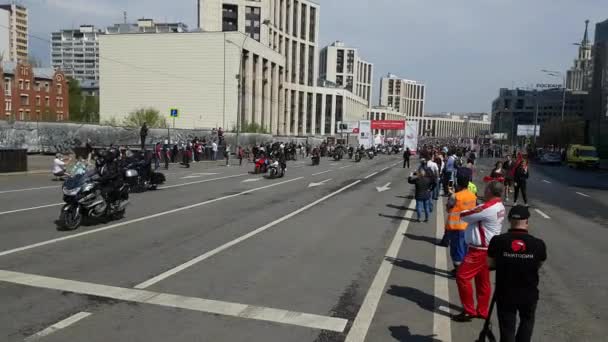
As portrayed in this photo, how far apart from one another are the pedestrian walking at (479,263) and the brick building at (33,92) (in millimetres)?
79593

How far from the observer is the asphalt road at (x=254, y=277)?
5.12m

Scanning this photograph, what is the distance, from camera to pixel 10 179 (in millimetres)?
19578

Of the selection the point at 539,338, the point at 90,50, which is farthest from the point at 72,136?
the point at 90,50

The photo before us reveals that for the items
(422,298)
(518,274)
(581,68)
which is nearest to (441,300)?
(422,298)

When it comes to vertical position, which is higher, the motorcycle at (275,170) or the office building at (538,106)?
the office building at (538,106)

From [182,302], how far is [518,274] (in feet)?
12.3

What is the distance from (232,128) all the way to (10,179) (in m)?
40.6

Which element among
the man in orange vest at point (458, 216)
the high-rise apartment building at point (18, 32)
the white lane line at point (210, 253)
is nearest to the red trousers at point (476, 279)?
the man in orange vest at point (458, 216)

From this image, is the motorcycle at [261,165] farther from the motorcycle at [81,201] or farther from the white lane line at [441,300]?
the white lane line at [441,300]

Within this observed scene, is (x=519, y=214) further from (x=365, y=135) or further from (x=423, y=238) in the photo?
(x=365, y=135)

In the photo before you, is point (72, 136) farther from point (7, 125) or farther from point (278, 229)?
point (278, 229)

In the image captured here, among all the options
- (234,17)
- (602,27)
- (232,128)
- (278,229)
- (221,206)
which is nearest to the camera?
(278,229)

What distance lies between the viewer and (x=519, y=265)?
156 inches

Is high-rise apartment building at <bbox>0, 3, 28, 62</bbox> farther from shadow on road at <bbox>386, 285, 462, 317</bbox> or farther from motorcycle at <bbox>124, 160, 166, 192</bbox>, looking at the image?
shadow on road at <bbox>386, 285, 462, 317</bbox>
